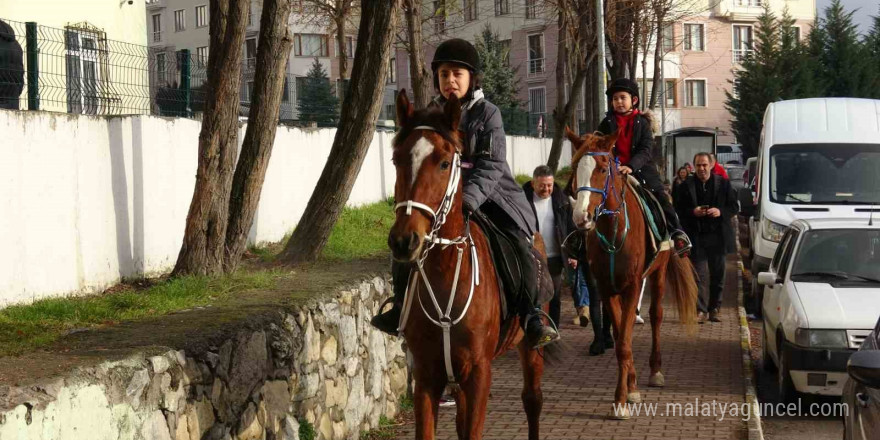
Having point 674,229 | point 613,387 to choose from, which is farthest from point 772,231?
point 613,387

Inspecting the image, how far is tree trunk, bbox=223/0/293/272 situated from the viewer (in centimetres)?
1091

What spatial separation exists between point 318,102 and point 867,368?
47.5ft

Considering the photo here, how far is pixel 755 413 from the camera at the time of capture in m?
9.46

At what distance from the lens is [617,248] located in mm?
10656

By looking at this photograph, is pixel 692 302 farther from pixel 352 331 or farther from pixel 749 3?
pixel 749 3

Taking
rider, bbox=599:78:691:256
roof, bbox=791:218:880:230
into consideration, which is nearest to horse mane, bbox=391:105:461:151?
rider, bbox=599:78:691:256

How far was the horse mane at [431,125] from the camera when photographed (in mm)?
5945

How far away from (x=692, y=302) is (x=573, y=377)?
1547 millimetres

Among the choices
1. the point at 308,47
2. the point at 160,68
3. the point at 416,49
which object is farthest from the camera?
the point at 308,47

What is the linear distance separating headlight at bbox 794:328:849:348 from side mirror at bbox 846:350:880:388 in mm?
4932

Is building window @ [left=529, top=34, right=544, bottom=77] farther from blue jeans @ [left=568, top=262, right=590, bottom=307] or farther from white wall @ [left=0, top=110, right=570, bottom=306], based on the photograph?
white wall @ [left=0, top=110, right=570, bottom=306]

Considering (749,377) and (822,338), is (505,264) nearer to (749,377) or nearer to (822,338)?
(822,338)

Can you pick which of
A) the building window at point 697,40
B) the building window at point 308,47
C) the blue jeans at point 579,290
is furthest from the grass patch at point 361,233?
the building window at point 697,40

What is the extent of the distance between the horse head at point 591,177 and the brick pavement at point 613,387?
4.33 feet
